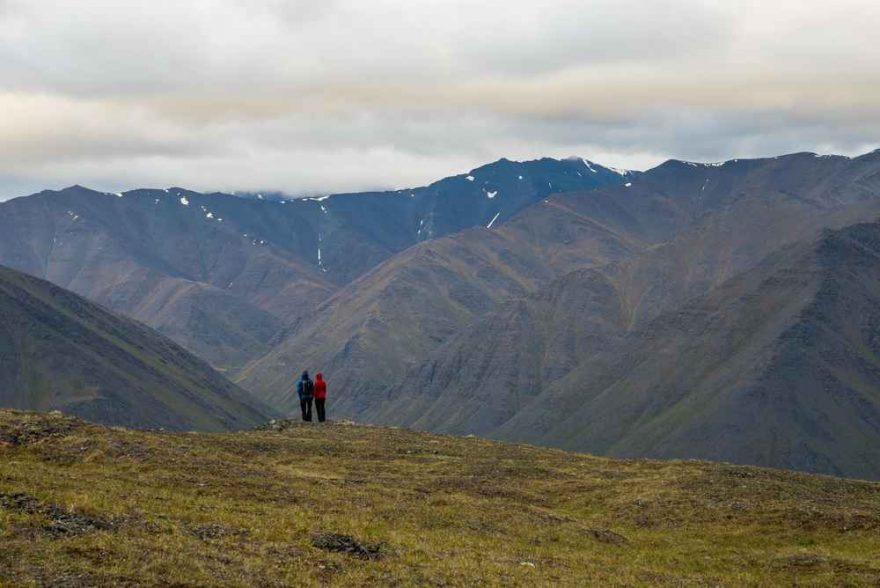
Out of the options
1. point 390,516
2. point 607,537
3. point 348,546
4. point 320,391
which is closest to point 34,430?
point 390,516

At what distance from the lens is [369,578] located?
30.8 m

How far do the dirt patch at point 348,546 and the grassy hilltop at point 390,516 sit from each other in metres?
0.07

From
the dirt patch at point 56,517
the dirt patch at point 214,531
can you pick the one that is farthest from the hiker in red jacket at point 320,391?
the dirt patch at point 56,517

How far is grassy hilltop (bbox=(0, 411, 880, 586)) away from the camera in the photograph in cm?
3059

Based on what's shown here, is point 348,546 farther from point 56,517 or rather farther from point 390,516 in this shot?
point 56,517

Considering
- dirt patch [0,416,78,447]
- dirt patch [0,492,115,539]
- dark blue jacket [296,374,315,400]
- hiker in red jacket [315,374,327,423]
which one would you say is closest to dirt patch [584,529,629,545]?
dirt patch [0,492,115,539]

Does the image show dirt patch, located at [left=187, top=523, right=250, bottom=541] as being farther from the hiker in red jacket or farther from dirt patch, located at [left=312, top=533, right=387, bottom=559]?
the hiker in red jacket

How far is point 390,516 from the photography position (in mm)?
40688

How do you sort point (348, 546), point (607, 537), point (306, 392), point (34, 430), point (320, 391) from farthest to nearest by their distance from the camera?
point (306, 392) → point (320, 391) → point (34, 430) → point (607, 537) → point (348, 546)

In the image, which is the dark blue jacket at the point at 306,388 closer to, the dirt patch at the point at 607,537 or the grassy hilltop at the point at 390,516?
the grassy hilltop at the point at 390,516

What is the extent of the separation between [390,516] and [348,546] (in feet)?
22.3

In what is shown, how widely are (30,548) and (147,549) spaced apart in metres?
2.95

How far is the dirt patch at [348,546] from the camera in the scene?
33.6 meters

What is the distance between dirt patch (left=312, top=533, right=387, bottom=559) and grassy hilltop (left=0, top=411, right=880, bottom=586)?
66 millimetres
